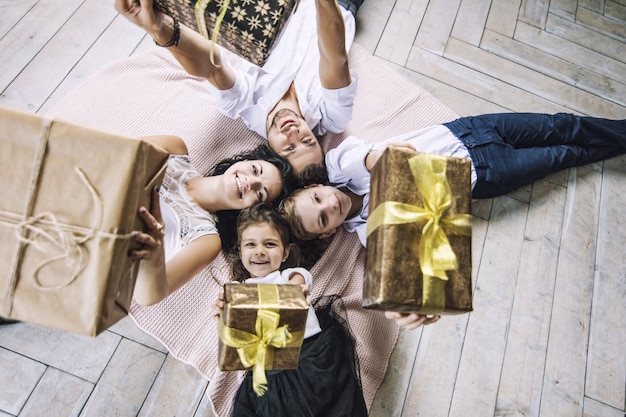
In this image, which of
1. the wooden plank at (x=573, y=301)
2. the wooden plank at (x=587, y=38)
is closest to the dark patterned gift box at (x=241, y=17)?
the wooden plank at (x=573, y=301)

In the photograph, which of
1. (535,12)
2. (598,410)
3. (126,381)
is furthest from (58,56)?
(598,410)

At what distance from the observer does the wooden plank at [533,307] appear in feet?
4.46

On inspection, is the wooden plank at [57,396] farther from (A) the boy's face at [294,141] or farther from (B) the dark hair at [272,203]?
(A) the boy's face at [294,141]

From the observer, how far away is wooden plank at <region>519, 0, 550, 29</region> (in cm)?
190

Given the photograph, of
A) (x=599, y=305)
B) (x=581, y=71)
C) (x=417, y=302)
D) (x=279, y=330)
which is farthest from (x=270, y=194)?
(x=581, y=71)

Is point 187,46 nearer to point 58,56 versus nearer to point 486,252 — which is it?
point 58,56

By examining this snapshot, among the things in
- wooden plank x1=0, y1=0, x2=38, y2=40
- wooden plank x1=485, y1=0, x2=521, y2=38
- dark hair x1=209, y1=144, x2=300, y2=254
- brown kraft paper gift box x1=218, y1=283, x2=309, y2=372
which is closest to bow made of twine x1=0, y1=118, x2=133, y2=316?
brown kraft paper gift box x1=218, y1=283, x2=309, y2=372

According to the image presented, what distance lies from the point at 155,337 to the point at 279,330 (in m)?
0.53

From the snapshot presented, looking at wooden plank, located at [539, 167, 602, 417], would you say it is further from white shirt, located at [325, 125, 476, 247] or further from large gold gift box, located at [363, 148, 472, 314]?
large gold gift box, located at [363, 148, 472, 314]

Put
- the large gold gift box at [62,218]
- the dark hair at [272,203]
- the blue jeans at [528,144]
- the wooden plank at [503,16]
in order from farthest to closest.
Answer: the wooden plank at [503,16], the blue jeans at [528,144], the dark hair at [272,203], the large gold gift box at [62,218]

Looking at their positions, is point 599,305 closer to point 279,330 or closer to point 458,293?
point 458,293

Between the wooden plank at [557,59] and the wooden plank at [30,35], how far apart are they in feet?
5.50

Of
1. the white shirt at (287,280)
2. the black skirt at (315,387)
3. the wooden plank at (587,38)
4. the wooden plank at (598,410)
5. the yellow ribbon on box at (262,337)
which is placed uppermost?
the wooden plank at (587,38)

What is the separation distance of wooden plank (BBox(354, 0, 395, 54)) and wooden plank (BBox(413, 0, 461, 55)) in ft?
0.51
